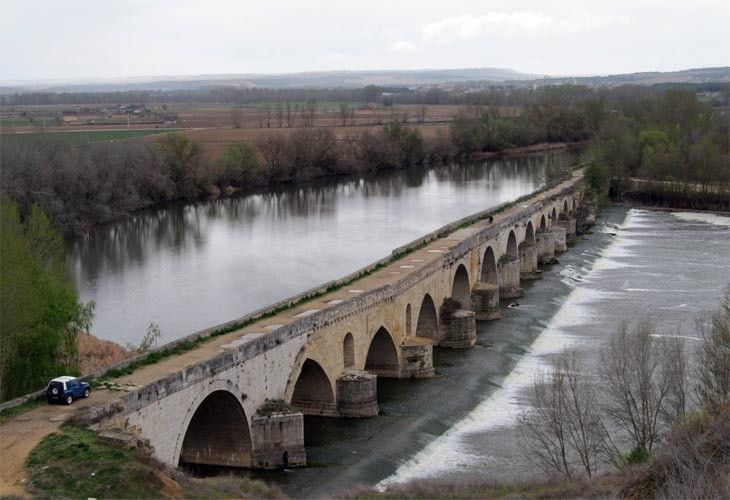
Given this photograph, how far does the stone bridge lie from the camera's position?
15.0 m

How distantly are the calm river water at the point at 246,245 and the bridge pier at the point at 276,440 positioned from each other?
8.20m

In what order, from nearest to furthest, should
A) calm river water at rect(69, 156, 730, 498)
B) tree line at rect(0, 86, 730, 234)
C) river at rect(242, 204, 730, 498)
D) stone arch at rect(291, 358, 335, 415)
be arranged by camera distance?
river at rect(242, 204, 730, 498) → calm river water at rect(69, 156, 730, 498) → stone arch at rect(291, 358, 335, 415) → tree line at rect(0, 86, 730, 234)

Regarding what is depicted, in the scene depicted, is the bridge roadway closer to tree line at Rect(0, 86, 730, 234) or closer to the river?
the river

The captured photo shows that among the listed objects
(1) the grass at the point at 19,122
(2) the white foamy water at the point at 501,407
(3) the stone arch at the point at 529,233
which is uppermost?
(1) the grass at the point at 19,122

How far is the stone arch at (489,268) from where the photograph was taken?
31.6 metres

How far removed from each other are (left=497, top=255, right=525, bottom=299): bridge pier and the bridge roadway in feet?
8.91

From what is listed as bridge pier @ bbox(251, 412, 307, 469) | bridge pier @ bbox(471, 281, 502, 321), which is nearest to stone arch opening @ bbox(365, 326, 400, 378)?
bridge pier @ bbox(251, 412, 307, 469)

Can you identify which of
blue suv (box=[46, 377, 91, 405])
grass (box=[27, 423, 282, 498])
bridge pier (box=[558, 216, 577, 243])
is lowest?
bridge pier (box=[558, 216, 577, 243])

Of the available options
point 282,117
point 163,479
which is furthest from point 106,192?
point 282,117

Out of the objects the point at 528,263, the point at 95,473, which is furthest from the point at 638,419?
the point at 528,263

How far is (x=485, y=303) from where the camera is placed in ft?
94.0

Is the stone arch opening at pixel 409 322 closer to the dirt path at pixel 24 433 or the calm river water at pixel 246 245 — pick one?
the calm river water at pixel 246 245

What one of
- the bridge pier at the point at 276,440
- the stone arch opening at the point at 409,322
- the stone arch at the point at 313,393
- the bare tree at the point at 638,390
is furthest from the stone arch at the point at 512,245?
the bridge pier at the point at 276,440

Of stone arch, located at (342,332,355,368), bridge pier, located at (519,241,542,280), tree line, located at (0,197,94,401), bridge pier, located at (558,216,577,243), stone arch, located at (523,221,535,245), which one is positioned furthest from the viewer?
bridge pier, located at (558,216,577,243)
